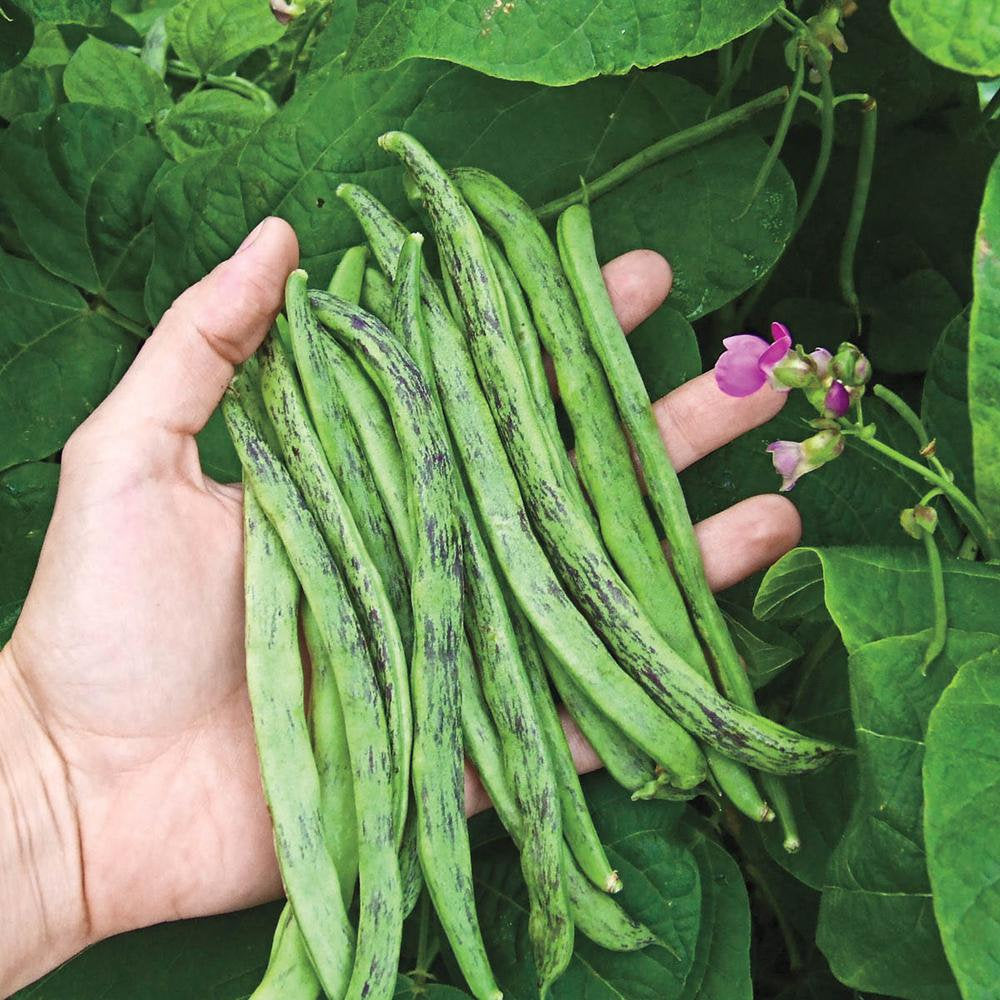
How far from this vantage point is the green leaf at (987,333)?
3.43ft

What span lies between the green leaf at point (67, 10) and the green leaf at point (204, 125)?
13.3 inches

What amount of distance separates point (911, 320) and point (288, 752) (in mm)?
1164

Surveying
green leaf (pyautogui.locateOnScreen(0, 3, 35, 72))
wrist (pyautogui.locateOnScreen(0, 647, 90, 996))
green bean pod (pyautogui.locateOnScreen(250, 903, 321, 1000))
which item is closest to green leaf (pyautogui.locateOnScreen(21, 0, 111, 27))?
green leaf (pyautogui.locateOnScreen(0, 3, 35, 72))

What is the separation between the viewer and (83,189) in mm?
1542

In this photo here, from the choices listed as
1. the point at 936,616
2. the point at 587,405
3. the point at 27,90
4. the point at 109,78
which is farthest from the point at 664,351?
the point at 27,90

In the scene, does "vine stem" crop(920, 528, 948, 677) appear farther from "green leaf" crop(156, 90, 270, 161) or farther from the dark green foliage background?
"green leaf" crop(156, 90, 270, 161)

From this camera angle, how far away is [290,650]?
3.99 ft

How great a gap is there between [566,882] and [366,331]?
2.39 ft

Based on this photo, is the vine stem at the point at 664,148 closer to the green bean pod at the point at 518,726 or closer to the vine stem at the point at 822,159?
the vine stem at the point at 822,159

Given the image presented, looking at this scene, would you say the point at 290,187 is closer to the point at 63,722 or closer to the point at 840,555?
the point at 63,722

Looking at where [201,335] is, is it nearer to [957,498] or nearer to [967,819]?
[957,498]

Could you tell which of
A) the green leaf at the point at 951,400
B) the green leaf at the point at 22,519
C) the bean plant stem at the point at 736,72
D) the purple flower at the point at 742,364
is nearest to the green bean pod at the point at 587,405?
the purple flower at the point at 742,364

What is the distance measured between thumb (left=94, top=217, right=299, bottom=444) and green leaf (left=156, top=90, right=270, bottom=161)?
431 millimetres

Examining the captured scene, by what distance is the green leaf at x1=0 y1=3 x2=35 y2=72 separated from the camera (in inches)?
57.8
